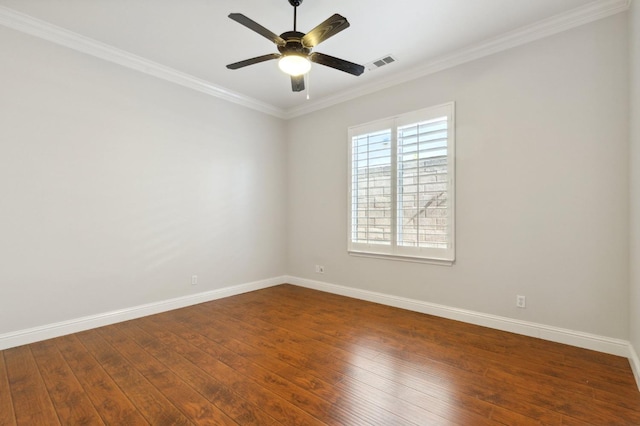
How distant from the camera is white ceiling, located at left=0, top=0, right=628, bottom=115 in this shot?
2641 mm

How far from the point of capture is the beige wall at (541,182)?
2605 millimetres

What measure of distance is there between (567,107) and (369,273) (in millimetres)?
2827

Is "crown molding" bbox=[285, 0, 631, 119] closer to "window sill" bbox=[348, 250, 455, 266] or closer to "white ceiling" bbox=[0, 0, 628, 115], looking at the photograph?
"white ceiling" bbox=[0, 0, 628, 115]

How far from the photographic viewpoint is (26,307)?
2.82 m

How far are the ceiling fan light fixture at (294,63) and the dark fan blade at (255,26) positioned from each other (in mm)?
120

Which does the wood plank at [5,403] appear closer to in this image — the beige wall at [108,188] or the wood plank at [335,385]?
the beige wall at [108,188]

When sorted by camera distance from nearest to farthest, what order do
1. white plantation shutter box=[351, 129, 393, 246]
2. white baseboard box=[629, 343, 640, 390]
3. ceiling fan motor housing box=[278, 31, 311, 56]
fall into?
white baseboard box=[629, 343, 640, 390]
ceiling fan motor housing box=[278, 31, 311, 56]
white plantation shutter box=[351, 129, 393, 246]

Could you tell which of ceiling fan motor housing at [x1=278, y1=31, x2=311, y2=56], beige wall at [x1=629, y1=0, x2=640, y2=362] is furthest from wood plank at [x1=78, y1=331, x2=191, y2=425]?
beige wall at [x1=629, y1=0, x2=640, y2=362]

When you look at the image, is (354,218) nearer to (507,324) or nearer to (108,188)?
(507,324)

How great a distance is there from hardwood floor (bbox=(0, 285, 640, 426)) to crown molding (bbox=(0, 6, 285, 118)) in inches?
116

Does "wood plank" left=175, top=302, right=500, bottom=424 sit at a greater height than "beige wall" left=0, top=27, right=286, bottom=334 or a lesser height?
lesser

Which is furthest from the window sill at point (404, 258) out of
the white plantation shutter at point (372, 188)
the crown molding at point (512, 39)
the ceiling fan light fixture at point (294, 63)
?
the ceiling fan light fixture at point (294, 63)

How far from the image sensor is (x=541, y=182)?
2.92 metres

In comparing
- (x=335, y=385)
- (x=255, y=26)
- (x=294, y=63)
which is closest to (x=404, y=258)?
(x=335, y=385)
